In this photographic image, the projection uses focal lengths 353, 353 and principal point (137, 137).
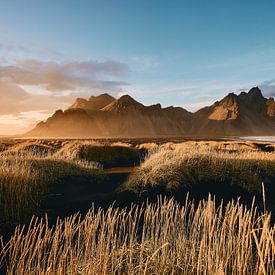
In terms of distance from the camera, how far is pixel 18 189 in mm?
10508

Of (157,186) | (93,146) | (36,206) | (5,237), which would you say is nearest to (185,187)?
(157,186)

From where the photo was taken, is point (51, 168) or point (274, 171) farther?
point (274, 171)

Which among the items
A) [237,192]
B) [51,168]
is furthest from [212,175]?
[51,168]

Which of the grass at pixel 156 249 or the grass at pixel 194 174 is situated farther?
the grass at pixel 194 174

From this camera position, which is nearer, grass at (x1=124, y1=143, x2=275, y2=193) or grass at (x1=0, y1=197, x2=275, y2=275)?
grass at (x1=0, y1=197, x2=275, y2=275)

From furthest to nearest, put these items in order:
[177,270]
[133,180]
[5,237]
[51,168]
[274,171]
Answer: [274,171], [51,168], [133,180], [5,237], [177,270]

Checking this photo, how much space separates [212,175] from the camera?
51.3 feet

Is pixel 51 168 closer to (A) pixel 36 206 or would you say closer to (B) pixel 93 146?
(A) pixel 36 206

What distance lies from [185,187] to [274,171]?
720cm

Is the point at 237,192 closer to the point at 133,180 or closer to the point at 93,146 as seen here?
the point at 133,180

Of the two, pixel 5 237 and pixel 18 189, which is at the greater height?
pixel 18 189

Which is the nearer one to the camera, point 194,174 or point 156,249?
point 156,249

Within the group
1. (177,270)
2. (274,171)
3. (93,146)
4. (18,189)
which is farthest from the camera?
(93,146)

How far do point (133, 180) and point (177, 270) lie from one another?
9577mm
